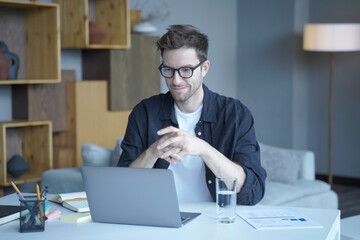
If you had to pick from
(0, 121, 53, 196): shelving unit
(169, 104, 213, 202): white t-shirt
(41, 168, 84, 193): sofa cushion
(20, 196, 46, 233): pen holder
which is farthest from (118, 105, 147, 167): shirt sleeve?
(0, 121, 53, 196): shelving unit

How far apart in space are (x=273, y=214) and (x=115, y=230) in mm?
524

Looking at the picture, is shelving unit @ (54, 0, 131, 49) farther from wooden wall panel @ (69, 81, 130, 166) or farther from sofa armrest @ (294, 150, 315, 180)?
sofa armrest @ (294, 150, 315, 180)

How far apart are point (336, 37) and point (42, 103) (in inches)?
107

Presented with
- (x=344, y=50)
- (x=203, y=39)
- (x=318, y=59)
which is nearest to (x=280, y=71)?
Answer: (x=318, y=59)

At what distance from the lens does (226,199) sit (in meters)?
1.85

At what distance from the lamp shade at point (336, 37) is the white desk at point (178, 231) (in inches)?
149

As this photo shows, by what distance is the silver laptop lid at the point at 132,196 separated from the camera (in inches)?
69.0

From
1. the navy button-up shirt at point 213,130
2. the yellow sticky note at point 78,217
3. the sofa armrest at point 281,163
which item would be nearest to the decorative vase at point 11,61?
the sofa armrest at point 281,163

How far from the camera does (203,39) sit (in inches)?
92.0

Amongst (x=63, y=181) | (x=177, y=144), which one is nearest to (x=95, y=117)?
(x=63, y=181)

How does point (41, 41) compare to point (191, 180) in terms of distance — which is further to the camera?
point (41, 41)

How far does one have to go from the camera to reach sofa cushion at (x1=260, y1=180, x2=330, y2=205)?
3.82 meters

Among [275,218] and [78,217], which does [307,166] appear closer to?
[275,218]

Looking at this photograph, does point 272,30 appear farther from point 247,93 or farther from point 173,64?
point 173,64
